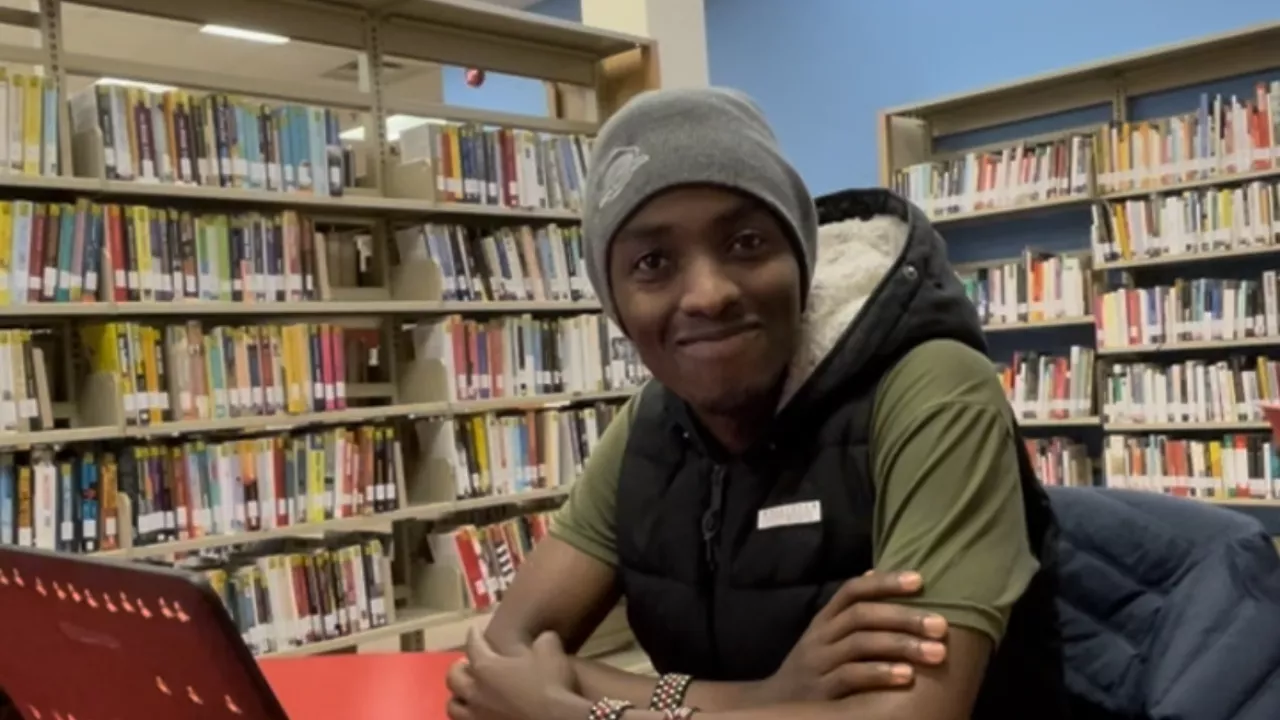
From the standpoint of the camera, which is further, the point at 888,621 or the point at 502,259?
the point at 502,259

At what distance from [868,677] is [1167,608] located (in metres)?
0.34

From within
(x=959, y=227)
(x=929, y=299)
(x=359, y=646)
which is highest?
(x=959, y=227)

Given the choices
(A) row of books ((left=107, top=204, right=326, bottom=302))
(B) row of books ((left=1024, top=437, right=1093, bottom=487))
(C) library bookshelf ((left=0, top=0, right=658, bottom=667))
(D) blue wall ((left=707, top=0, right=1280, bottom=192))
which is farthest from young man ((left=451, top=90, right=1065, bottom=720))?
(D) blue wall ((left=707, top=0, right=1280, bottom=192))

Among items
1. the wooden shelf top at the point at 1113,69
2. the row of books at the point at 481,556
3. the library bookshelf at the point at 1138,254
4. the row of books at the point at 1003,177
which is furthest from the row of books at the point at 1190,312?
the row of books at the point at 481,556

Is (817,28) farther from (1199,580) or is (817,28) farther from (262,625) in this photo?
(1199,580)

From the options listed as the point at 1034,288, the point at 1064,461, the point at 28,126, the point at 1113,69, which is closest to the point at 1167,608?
the point at 28,126

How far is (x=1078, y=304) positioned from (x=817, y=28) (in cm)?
206

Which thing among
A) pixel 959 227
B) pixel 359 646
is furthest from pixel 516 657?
pixel 959 227

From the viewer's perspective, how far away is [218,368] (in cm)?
336

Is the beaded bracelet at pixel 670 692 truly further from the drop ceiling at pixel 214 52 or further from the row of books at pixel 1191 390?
the drop ceiling at pixel 214 52

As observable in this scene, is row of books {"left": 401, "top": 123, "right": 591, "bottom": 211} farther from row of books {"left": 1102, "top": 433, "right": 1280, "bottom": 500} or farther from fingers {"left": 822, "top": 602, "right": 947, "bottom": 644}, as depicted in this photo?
fingers {"left": 822, "top": 602, "right": 947, "bottom": 644}

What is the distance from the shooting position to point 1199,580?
1091 millimetres

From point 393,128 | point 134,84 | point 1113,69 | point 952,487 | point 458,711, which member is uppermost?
point 393,128

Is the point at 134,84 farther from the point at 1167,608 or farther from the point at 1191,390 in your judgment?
the point at 1191,390
